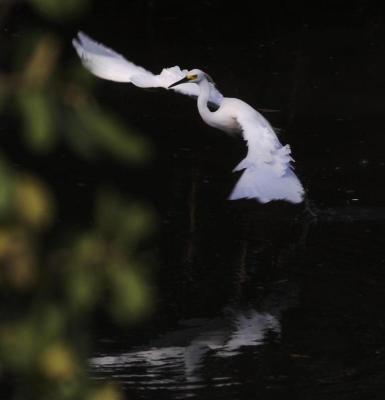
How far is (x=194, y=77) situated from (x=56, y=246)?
7529mm

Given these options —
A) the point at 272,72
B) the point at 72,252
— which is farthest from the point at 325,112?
the point at 72,252

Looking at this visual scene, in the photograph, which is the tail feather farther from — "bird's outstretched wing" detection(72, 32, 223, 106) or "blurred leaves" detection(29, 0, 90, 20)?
"blurred leaves" detection(29, 0, 90, 20)

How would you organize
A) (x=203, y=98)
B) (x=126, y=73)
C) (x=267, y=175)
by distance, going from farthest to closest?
(x=126, y=73) → (x=203, y=98) → (x=267, y=175)

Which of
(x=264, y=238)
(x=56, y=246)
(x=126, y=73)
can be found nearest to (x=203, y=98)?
(x=126, y=73)

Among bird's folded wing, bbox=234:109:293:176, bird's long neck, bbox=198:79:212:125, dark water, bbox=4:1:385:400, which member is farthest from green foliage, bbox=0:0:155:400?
bird's long neck, bbox=198:79:212:125

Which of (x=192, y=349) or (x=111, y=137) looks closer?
(x=111, y=137)

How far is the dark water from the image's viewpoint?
5.41m

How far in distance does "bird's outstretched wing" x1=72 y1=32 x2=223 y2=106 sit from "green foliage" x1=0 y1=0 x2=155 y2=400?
7.58m

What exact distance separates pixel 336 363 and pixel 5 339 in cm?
424

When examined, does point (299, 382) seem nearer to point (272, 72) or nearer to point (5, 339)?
point (5, 339)

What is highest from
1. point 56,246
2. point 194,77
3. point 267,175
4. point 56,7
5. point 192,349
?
point 194,77

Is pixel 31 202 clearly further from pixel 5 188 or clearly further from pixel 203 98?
pixel 203 98

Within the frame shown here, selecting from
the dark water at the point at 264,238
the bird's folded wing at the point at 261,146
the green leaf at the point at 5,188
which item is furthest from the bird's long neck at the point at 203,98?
the green leaf at the point at 5,188

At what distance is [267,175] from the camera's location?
7.36m
